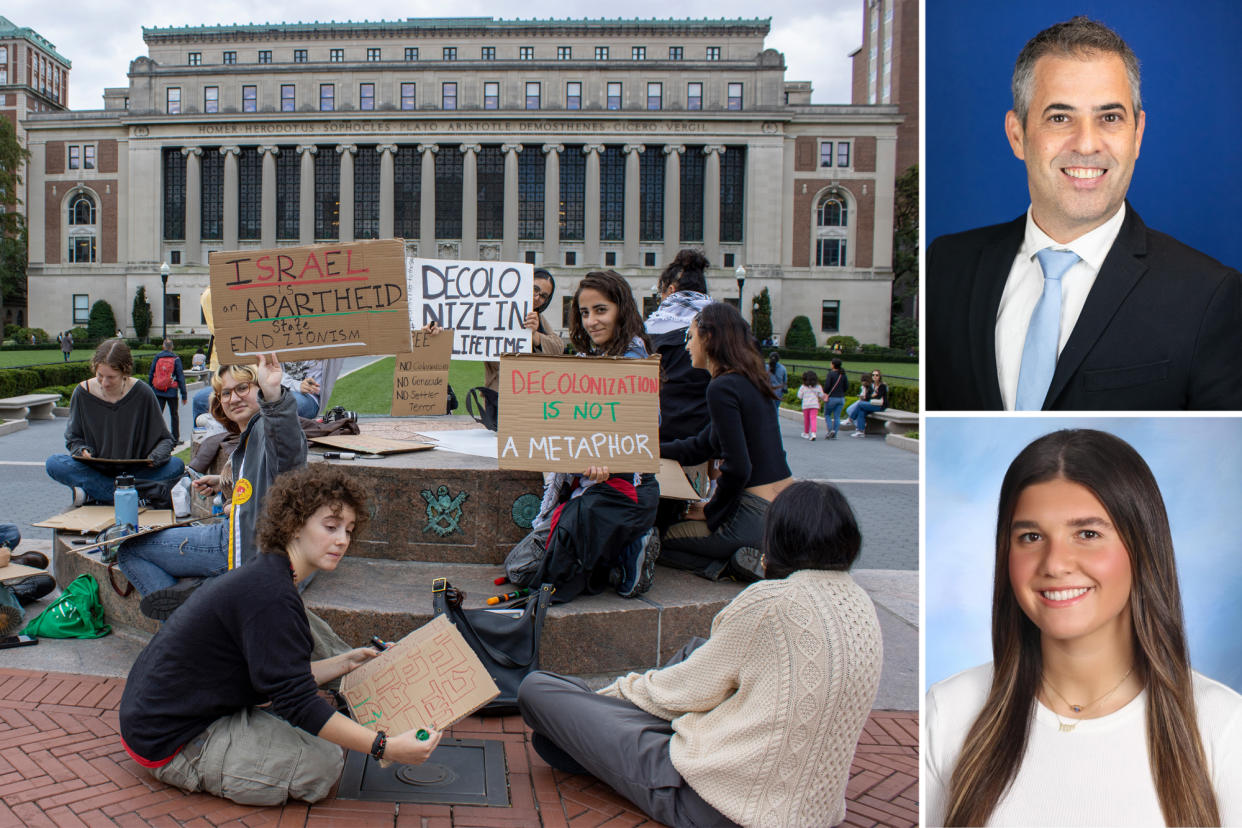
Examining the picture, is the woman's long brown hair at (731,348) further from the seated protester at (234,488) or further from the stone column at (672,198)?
the stone column at (672,198)

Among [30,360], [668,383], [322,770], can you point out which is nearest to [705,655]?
[322,770]

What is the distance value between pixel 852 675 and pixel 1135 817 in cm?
117

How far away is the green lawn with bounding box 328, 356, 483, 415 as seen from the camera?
17.3 m

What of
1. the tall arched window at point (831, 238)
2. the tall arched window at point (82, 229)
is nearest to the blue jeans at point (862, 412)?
the tall arched window at point (831, 238)

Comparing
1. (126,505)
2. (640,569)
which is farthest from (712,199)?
(640,569)

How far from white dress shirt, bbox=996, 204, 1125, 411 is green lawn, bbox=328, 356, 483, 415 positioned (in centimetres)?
1157

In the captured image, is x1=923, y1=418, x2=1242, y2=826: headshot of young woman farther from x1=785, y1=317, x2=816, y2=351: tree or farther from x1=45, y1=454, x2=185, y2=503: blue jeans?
x1=785, y1=317, x2=816, y2=351: tree

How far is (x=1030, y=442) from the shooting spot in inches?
66.9

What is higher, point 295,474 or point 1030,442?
point 1030,442

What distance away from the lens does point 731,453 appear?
4.92 m

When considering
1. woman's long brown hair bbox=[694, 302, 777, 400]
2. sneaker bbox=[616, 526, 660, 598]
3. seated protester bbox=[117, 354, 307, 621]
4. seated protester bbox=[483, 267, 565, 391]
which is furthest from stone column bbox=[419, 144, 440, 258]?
sneaker bbox=[616, 526, 660, 598]

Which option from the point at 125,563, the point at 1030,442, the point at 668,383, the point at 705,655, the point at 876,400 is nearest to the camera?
the point at 1030,442

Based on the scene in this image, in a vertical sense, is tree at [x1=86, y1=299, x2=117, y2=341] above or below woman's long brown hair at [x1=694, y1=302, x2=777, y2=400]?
above

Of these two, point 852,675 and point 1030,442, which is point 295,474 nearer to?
point 852,675
